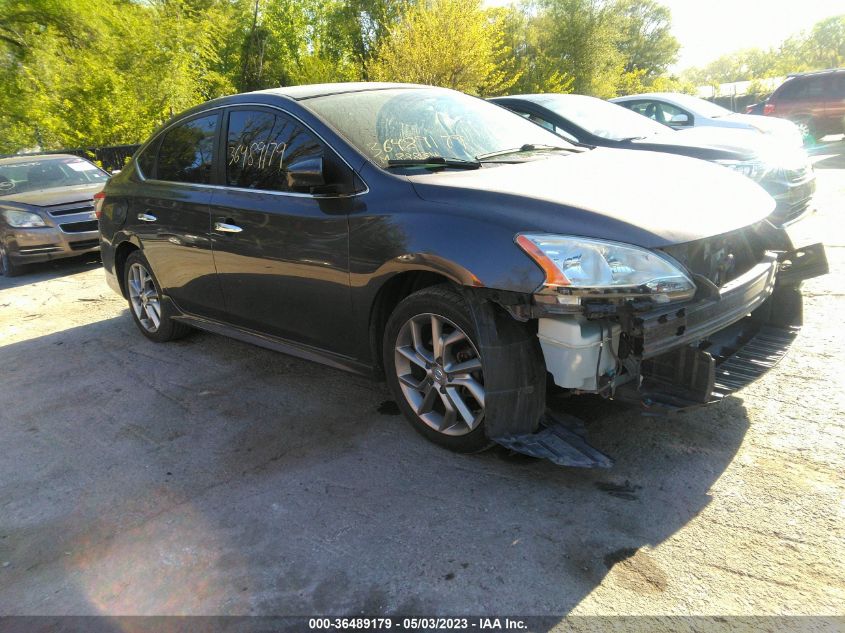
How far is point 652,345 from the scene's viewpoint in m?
2.61

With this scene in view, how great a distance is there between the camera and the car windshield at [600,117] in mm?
6934

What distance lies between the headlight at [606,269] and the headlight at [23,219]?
813cm

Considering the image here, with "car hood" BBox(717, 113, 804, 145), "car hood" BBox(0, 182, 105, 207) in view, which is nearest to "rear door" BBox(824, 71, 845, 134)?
"car hood" BBox(717, 113, 804, 145)

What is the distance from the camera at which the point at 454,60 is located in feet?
57.3

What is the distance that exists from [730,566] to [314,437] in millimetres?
2146

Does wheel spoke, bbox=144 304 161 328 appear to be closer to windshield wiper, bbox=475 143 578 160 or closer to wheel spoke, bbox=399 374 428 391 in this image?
wheel spoke, bbox=399 374 428 391

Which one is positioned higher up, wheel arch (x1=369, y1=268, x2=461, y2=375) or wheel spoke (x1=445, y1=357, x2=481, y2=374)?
wheel arch (x1=369, y1=268, x2=461, y2=375)

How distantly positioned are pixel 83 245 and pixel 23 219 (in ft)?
2.62

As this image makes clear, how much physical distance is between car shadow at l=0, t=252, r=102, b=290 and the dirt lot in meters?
4.98

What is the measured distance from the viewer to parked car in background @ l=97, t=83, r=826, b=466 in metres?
2.67

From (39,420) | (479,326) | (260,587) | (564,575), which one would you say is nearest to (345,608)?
(260,587)

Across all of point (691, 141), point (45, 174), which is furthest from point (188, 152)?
point (45, 174)

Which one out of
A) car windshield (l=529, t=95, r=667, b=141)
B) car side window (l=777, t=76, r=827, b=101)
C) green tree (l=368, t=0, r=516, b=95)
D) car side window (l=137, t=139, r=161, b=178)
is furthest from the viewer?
green tree (l=368, t=0, r=516, b=95)

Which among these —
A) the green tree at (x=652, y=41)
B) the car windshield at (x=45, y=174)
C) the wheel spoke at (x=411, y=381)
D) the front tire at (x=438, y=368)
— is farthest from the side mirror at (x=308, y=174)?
the green tree at (x=652, y=41)
